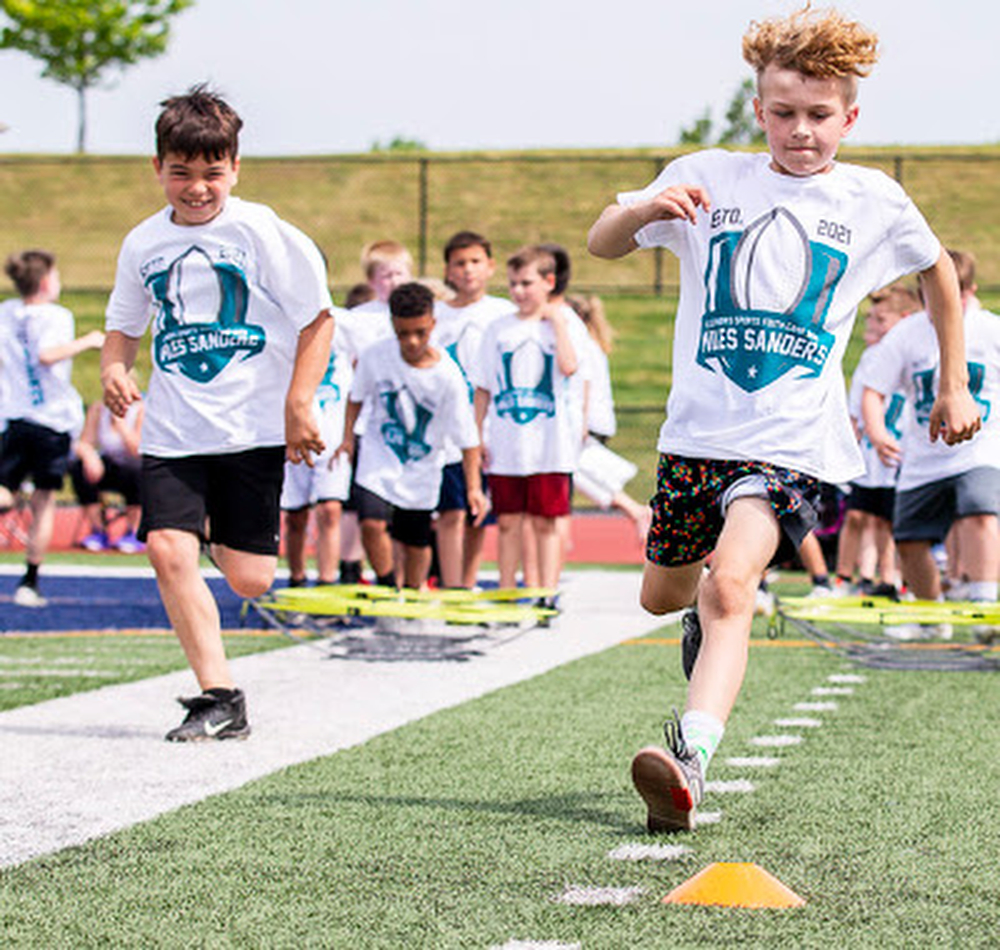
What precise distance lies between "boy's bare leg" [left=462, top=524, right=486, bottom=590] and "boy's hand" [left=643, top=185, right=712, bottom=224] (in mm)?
6002

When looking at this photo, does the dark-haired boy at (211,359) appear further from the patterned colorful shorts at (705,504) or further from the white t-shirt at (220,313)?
the patterned colorful shorts at (705,504)

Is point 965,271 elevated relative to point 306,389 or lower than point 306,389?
elevated

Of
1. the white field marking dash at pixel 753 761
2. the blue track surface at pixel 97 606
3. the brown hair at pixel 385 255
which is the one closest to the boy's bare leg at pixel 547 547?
the blue track surface at pixel 97 606

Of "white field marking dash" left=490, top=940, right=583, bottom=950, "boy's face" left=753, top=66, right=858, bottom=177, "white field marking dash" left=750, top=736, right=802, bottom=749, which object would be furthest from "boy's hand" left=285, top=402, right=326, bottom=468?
"white field marking dash" left=490, top=940, right=583, bottom=950

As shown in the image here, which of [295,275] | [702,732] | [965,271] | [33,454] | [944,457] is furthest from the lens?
[33,454]

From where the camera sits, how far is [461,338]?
1073 cm

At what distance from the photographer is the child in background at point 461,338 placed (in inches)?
401

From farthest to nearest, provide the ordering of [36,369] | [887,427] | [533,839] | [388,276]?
[36,369] < [887,427] < [388,276] < [533,839]

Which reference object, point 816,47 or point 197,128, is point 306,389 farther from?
point 816,47

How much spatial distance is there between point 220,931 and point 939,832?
1.76m

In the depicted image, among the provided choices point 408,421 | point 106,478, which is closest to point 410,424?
point 408,421

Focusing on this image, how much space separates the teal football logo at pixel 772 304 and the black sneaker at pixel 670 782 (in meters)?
0.92

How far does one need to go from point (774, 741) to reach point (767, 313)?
5.40 feet

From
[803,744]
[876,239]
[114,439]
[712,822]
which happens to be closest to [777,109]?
[876,239]
